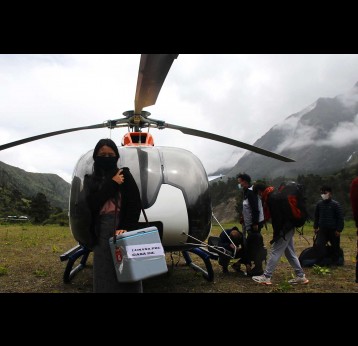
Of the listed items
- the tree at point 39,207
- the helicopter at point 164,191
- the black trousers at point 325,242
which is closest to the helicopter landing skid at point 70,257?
the helicopter at point 164,191

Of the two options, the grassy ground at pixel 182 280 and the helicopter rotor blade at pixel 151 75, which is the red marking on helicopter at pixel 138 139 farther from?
the grassy ground at pixel 182 280

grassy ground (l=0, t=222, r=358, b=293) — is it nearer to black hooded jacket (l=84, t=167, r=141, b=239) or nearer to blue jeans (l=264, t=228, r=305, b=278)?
blue jeans (l=264, t=228, r=305, b=278)

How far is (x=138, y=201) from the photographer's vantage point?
3.16 meters

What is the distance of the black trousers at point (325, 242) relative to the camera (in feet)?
23.2

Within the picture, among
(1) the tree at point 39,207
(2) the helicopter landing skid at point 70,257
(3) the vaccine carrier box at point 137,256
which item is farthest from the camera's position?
(1) the tree at point 39,207

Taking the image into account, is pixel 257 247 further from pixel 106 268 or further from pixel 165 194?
pixel 106 268

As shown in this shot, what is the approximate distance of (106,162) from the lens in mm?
3225

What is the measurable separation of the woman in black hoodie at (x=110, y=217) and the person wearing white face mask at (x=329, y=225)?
16.7ft

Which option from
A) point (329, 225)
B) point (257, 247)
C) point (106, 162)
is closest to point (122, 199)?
point (106, 162)

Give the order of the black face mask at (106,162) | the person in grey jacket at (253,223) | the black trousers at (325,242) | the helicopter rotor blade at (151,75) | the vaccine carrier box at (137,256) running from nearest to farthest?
the vaccine carrier box at (137,256) → the helicopter rotor blade at (151,75) → the black face mask at (106,162) → the person in grey jacket at (253,223) → the black trousers at (325,242)

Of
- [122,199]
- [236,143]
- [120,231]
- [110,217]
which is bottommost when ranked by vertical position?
[120,231]

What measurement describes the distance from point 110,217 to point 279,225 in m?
2.92

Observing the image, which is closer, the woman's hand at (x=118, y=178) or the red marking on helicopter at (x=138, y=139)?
the woman's hand at (x=118, y=178)
